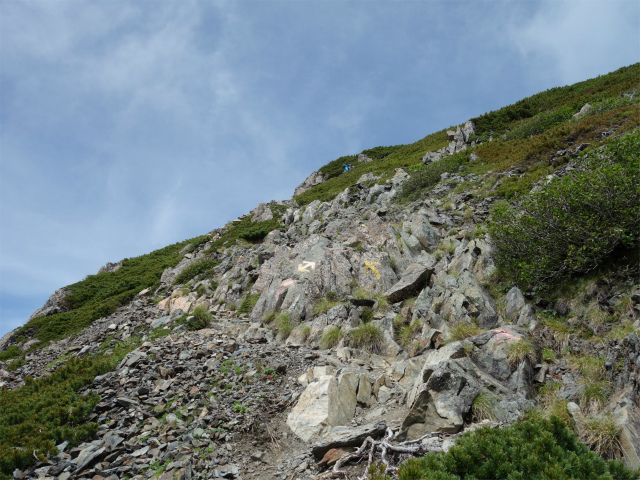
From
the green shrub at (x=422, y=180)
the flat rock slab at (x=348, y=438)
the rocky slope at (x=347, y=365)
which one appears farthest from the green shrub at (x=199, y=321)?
the green shrub at (x=422, y=180)

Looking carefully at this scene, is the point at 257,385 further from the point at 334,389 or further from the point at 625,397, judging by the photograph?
the point at 625,397

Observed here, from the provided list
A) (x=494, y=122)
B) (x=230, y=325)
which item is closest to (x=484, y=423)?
(x=230, y=325)

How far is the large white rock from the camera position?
29.7ft

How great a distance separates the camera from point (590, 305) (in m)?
9.72

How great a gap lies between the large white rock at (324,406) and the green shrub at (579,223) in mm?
6667

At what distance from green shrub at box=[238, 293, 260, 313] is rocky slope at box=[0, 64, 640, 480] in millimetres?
78

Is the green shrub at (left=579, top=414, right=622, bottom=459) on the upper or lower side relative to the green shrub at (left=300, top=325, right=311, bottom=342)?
lower

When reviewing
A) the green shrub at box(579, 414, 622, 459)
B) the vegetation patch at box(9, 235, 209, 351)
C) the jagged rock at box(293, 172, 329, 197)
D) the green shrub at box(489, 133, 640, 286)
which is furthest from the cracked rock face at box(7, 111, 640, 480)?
the jagged rock at box(293, 172, 329, 197)

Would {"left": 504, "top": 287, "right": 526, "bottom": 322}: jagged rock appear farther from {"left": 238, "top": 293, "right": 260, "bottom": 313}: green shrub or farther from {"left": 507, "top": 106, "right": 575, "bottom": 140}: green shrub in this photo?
{"left": 507, "top": 106, "right": 575, "bottom": 140}: green shrub

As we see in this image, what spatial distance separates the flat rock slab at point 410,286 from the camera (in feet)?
48.7

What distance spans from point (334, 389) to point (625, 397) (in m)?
6.32

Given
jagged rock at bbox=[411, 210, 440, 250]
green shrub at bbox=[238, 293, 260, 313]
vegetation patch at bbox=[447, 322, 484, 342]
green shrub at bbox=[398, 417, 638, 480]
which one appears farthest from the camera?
green shrub at bbox=[238, 293, 260, 313]

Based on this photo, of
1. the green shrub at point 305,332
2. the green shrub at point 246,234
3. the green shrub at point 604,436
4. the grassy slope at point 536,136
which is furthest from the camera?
the green shrub at point 246,234

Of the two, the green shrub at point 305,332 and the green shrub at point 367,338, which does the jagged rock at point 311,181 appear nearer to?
the green shrub at point 305,332
